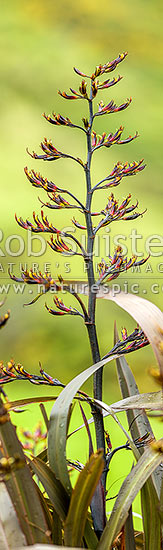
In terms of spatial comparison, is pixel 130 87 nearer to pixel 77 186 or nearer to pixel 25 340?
pixel 77 186

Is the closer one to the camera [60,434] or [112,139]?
[60,434]

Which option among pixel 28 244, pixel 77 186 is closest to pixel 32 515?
pixel 28 244

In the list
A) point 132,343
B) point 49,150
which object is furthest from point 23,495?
point 49,150

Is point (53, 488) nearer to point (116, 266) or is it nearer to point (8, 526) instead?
point (8, 526)

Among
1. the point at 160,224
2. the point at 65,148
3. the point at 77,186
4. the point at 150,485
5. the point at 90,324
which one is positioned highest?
A: the point at 65,148

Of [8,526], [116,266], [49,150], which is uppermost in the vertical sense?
[49,150]

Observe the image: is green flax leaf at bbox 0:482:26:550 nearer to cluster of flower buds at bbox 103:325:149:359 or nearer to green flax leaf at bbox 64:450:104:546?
green flax leaf at bbox 64:450:104:546

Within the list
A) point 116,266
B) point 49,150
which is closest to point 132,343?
point 116,266

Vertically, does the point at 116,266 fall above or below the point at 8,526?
above
